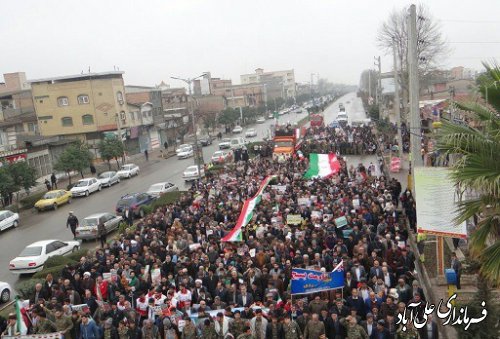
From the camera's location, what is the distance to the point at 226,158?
43.8 metres

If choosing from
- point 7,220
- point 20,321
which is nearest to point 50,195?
point 7,220

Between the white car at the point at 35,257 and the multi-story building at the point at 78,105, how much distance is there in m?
38.7

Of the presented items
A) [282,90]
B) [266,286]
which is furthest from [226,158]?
[282,90]

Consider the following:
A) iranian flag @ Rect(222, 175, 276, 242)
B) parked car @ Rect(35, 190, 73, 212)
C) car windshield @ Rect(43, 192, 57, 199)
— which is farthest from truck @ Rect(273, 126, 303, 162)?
iranian flag @ Rect(222, 175, 276, 242)

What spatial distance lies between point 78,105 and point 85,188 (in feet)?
81.4

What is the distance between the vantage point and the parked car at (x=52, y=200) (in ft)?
106

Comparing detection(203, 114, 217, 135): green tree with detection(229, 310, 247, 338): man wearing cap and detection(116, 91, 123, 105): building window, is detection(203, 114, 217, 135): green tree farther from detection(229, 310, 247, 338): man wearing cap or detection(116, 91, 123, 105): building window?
detection(229, 310, 247, 338): man wearing cap

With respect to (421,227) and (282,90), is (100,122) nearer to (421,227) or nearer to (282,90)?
(421,227)

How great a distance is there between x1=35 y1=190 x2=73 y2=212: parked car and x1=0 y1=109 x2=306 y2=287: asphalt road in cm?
40

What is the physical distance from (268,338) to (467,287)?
6119 millimetres

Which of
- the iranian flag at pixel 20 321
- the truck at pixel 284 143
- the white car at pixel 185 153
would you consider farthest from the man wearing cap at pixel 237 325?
the white car at pixel 185 153

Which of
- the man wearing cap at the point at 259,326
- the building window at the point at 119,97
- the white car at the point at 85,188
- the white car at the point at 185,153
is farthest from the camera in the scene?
the building window at the point at 119,97

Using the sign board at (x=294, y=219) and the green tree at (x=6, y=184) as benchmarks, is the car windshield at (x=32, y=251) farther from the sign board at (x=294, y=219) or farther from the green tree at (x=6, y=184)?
the green tree at (x=6, y=184)

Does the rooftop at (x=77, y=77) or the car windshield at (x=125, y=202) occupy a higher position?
the rooftop at (x=77, y=77)
